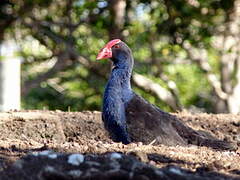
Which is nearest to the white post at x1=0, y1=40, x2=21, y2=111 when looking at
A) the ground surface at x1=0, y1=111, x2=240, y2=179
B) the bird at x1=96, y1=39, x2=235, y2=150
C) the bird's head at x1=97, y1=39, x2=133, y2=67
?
the ground surface at x1=0, y1=111, x2=240, y2=179

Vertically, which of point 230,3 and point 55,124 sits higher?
point 230,3

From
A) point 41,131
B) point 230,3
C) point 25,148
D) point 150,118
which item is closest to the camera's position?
point 25,148

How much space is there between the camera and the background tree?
10945mm

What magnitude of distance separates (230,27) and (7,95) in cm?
502

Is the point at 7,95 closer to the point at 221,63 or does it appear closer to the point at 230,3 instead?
the point at 230,3

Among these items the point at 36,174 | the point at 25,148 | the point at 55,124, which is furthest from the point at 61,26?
the point at 36,174

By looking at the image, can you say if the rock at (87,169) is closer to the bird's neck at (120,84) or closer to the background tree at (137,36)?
the bird's neck at (120,84)

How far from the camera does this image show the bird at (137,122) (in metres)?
6.00

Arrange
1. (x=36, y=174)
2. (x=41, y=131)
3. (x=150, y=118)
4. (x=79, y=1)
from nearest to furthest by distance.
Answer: (x=36, y=174), (x=150, y=118), (x=41, y=131), (x=79, y=1)

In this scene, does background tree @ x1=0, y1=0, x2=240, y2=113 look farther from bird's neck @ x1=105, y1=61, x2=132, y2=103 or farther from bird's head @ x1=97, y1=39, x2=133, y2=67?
bird's neck @ x1=105, y1=61, x2=132, y2=103

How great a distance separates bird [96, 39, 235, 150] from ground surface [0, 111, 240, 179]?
0.29 metres

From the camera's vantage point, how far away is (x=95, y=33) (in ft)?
39.4

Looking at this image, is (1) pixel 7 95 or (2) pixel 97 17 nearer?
(1) pixel 7 95

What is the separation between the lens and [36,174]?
384 cm
